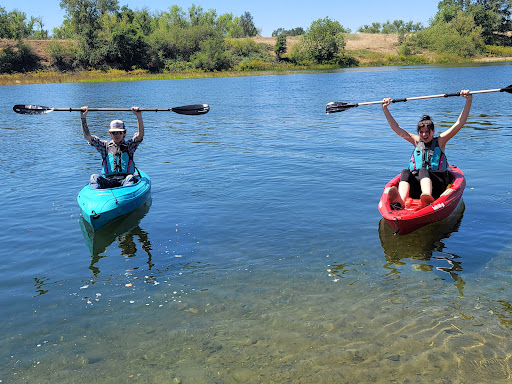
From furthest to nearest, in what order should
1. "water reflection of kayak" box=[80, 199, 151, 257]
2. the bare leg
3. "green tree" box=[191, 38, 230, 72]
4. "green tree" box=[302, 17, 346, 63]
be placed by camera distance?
1. "green tree" box=[302, 17, 346, 63]
2. "green tree" box=[191, 38, 230, 72]
3. the bare leg
4. "water reflection of kayak" box=[80, 199, 151, 257]

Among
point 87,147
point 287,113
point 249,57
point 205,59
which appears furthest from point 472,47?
point 87,147

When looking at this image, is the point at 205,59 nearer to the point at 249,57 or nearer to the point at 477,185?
the point at 249,57

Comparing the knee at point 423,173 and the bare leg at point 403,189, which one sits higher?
the knee at point 423,173

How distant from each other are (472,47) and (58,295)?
282ft

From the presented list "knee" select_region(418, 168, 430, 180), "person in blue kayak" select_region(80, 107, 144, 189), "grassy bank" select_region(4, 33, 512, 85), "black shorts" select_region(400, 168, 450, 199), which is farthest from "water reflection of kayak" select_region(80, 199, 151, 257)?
"grassy bank" select_region(4, 33, 512, 85)

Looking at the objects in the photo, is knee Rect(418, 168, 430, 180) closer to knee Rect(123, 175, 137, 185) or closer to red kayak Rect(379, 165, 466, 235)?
red kayak Rect(379, 165, 466, 235)

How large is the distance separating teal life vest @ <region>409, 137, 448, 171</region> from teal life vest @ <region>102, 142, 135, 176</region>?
5.07 meters

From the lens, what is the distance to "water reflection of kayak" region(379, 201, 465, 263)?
659cm

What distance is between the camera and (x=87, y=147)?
15766 millimetres

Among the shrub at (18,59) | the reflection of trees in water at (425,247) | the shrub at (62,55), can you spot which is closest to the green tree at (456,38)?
the shrub at (62,55)

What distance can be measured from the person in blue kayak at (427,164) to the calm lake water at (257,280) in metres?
0.62

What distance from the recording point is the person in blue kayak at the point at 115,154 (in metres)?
8.62

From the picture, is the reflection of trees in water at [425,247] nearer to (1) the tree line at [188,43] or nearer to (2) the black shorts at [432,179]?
(2) the black shorts at [432,179]

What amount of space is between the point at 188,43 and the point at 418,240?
77.8 m
